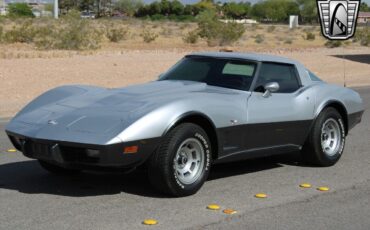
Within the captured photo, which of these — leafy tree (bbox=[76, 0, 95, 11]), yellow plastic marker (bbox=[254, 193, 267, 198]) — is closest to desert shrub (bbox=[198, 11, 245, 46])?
yellow plastic marker (bbox=[254, 193, 267, 198])

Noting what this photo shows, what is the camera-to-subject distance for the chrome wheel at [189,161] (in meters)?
6.75

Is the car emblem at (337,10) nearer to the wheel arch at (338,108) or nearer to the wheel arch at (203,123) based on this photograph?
the wheel arch at (338,108)

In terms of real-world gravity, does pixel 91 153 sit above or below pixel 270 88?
below

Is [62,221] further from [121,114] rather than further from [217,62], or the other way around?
[217,62]

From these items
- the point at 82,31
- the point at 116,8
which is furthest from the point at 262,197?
the point at 116,8

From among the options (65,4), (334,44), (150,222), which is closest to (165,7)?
(65,4)

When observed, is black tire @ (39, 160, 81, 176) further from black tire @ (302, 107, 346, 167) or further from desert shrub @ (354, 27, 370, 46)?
desert shrub @ (354, 27, 370, 46)

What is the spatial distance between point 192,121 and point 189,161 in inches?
15.7

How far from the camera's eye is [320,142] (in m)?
8.47

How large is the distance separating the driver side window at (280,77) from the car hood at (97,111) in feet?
1.91

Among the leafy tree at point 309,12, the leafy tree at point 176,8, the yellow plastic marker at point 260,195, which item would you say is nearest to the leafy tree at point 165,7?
the leafy tree at point 176,8

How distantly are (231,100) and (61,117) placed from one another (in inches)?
70.4

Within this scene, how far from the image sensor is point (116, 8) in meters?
140

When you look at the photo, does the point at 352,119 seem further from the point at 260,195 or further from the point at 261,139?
the point at 260,195
